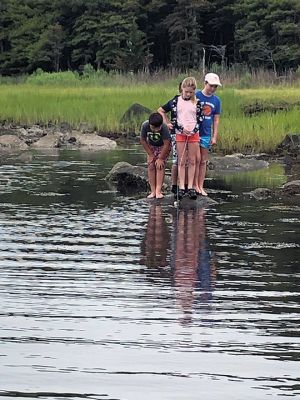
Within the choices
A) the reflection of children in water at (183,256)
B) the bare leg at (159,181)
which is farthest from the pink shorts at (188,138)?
the reflection of children in water at (183,256)

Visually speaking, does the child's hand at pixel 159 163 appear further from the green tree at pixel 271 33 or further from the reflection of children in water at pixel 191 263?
the green tree at pixel 271 33

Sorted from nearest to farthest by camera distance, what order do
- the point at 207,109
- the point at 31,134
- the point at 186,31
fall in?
1. the point at 207,109
2. the point at 31,134
3. the point at 186,31

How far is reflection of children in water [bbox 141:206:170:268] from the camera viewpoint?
6.81 metres

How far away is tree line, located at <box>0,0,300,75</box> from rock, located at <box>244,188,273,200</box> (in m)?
36.7

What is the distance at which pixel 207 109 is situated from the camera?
33.8ft

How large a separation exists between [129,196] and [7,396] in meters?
7.24

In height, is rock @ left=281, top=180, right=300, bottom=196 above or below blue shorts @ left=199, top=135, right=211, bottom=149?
below

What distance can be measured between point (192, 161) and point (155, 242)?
8.46ft

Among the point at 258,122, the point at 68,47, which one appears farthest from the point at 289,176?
the point at 68,47

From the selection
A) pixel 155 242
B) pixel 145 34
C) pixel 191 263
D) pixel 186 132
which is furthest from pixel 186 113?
pixel 145 34

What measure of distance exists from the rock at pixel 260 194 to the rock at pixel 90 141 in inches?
346

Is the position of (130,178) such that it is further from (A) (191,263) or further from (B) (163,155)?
(A) (191,263)

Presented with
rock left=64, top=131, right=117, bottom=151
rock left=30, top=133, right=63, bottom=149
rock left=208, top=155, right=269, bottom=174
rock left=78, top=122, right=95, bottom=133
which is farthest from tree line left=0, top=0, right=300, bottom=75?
rock left=208, top=155, right=269, bottom=174

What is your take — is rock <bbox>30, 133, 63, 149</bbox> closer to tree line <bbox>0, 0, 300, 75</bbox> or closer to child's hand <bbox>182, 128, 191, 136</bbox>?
child's hand <bbox>182, 128, 191, 136</bbox>
